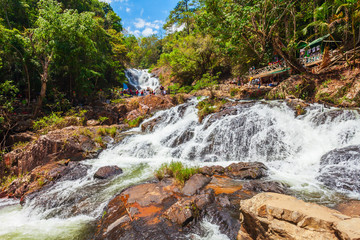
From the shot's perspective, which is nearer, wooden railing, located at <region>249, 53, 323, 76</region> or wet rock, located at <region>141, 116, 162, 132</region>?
wet rock, located at <region>141, 116, 162, 132</region>

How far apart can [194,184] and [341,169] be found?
193 inches

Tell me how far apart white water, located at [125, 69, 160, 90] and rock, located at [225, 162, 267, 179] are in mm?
26548

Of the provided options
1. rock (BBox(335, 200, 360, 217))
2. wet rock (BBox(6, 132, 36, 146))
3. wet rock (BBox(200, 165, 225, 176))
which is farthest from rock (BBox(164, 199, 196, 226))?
wet rock (BBox(6, 132, 36, 146))

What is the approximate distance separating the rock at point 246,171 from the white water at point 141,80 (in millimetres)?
26548

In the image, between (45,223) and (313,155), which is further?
(313,155)

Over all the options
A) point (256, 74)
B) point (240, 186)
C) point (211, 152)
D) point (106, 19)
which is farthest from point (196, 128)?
point (106, 19)

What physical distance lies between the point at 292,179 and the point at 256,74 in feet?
53.1

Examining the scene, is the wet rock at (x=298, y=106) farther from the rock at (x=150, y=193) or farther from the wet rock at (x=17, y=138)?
the wet rock at (x=17, y=138)

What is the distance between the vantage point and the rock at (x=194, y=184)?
4.95m

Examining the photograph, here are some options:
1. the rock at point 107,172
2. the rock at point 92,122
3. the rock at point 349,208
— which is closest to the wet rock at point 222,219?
the rock at point 349,208

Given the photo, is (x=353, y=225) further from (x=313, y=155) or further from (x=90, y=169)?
(x=90, y=169)

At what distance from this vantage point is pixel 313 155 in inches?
271

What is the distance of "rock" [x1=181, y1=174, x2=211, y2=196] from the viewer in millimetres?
4948

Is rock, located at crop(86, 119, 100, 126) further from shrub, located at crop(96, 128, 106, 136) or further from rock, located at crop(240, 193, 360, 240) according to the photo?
rock, located at crop(240, 193, 360, 240)
